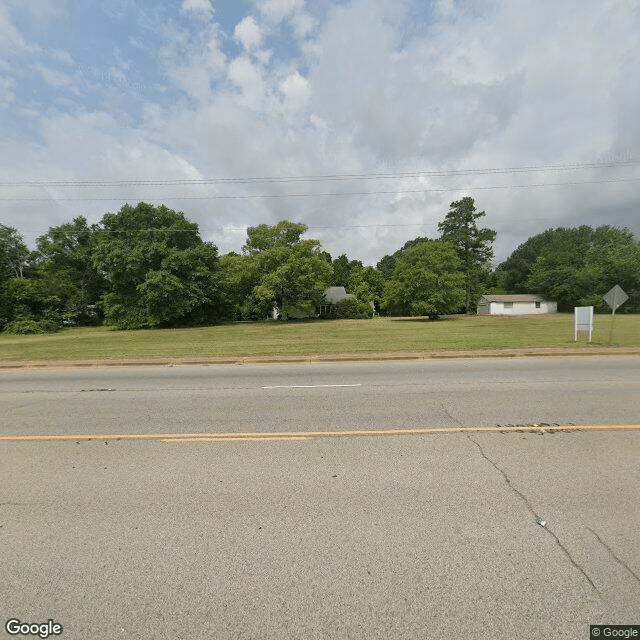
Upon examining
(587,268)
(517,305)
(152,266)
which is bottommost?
(517,305)

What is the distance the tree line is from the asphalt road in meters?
32.5

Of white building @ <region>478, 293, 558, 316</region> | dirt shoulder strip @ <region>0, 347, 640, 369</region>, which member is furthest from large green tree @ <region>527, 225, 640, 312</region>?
dirt shoulder strip @ <region>0, 347, 640, 369</region>

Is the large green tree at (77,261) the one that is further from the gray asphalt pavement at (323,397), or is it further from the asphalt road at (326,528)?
the asphalt road at (326,528)

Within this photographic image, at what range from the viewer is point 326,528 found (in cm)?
297

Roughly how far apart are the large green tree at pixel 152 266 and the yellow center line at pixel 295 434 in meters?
30.7

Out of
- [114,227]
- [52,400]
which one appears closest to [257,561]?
[52,400]

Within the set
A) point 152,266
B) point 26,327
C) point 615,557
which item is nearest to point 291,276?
point 152,266

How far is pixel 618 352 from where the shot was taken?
12844 mm

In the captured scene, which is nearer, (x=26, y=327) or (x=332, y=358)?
(x=332, y=358)

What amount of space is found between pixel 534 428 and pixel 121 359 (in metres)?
13.8

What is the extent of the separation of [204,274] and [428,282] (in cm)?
2666

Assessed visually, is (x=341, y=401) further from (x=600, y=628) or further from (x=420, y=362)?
(x=420, y=362)

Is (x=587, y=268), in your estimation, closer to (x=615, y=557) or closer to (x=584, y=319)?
(x=584, y=319)

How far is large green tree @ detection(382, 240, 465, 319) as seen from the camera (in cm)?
4309
